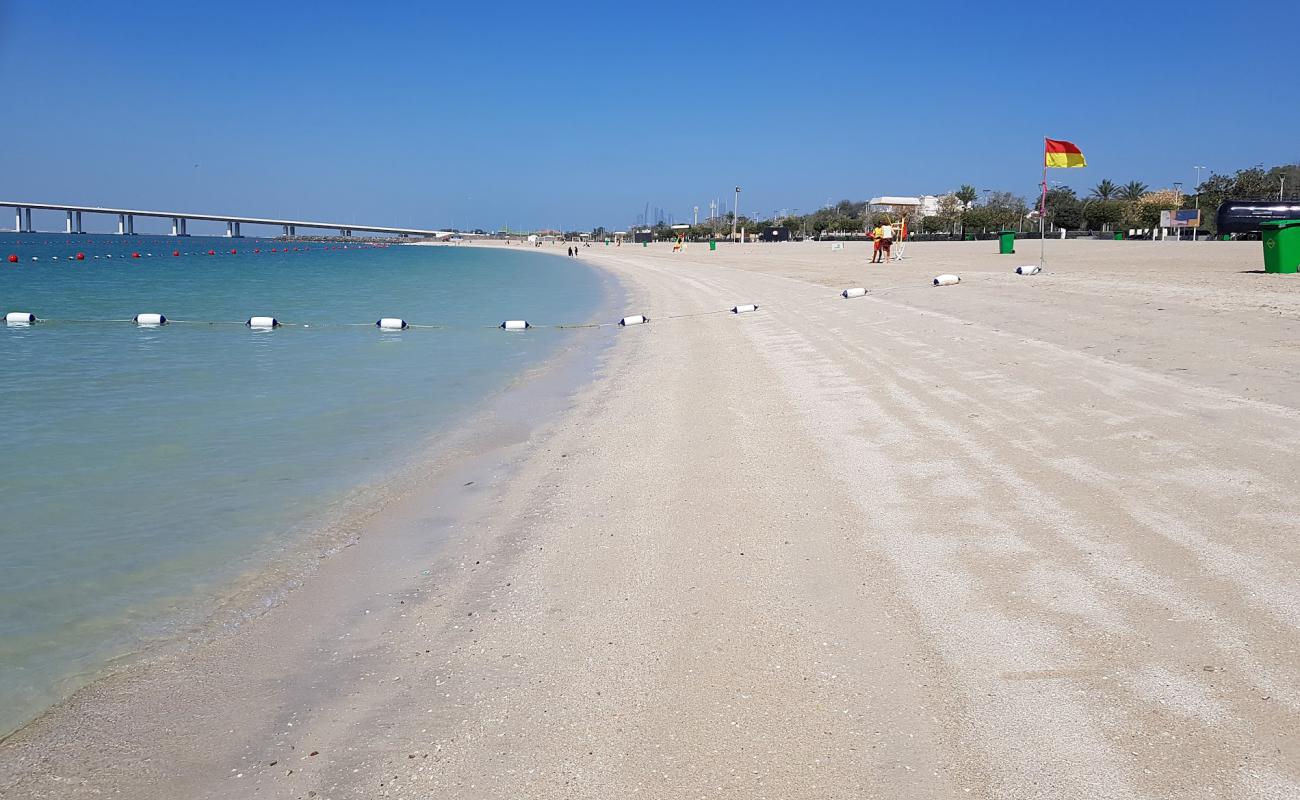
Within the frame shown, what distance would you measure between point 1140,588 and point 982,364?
5978 mm

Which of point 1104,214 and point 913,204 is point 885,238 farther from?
point 913,204

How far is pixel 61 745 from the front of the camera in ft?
10.3

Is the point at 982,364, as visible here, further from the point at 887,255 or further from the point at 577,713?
the point at 887,255

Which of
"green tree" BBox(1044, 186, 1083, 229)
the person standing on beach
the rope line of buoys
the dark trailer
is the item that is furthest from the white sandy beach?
"green tree" BBox(1044, 186, 1083, 229)

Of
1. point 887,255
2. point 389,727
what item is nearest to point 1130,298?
point 389,727

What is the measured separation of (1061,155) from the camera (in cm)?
2289

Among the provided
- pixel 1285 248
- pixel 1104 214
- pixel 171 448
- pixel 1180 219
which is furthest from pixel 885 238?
pixel 1104 214

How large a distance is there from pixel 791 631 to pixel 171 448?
21.7 feet

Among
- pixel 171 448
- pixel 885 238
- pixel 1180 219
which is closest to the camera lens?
pixel 171 448

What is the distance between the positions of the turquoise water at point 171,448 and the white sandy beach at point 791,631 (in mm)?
693

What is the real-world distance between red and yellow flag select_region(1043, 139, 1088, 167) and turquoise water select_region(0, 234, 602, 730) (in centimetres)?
1452

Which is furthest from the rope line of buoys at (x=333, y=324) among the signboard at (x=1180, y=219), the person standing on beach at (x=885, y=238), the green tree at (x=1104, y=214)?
the green tree at (x=1104, y=214)

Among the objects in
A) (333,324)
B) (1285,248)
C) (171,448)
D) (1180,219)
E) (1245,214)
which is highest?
(1180,219)

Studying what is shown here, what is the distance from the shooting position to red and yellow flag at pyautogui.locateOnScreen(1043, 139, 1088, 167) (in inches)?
894
